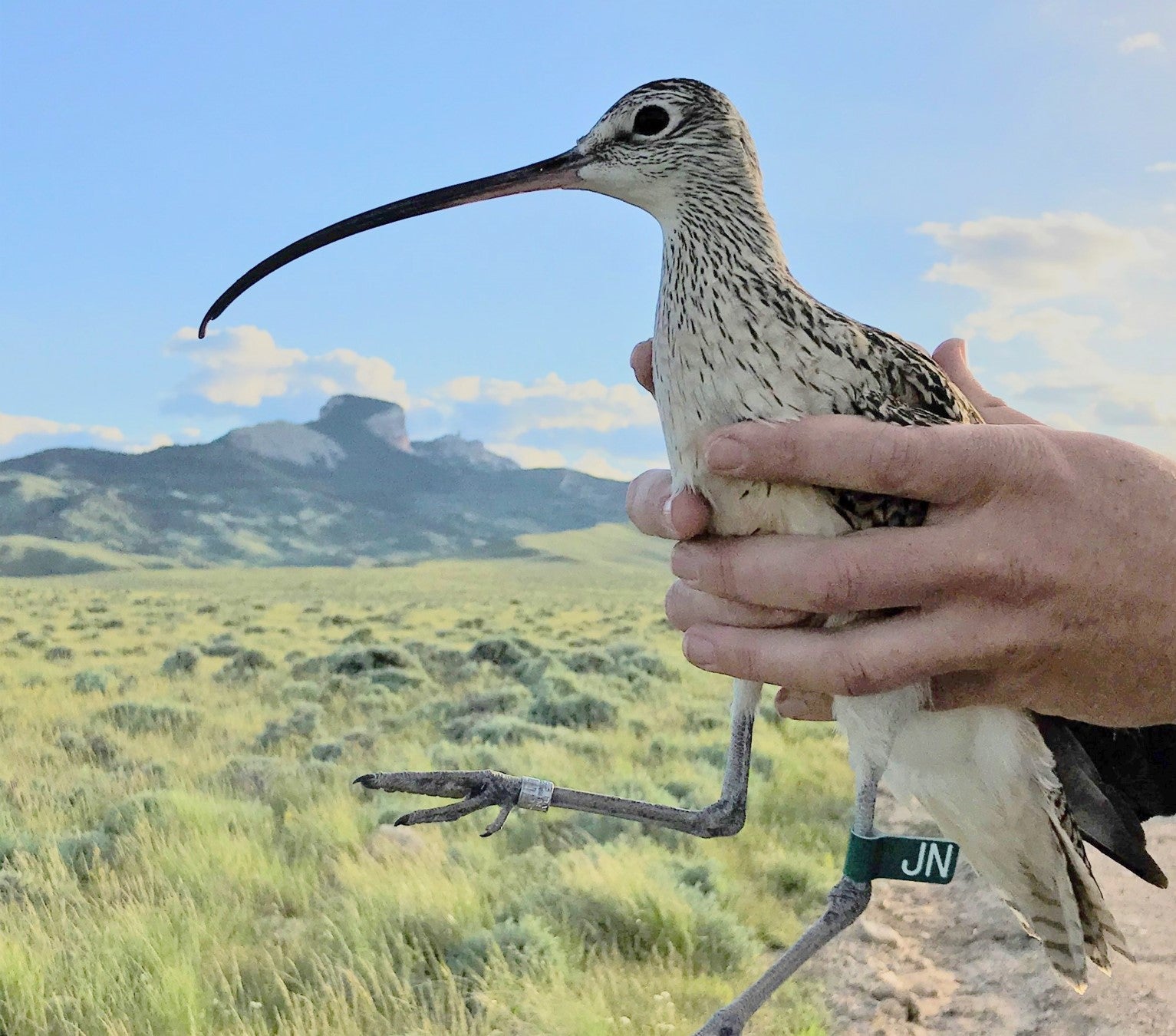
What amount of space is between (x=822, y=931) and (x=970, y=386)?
1.46 metres

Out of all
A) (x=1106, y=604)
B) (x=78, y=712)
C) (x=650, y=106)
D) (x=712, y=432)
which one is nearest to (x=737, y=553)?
(x=712, y=432)

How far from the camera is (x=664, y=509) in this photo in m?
2.10

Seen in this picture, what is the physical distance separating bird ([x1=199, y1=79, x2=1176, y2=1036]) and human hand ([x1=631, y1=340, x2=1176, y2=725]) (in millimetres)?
132

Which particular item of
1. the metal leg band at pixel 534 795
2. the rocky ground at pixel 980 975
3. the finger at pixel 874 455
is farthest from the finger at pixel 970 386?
the rocky ground at pixel 980 975

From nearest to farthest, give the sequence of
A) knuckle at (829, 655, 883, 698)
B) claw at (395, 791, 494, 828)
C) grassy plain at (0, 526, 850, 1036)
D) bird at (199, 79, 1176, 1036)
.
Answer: knuckle at (829, 655, 883, 698), bird at (199, 79, 1176, 1036), claw at (395, 791, 494, 828), grassy plain at (0, 526, 850, 1036)

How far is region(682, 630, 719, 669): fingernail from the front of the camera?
6.36ft

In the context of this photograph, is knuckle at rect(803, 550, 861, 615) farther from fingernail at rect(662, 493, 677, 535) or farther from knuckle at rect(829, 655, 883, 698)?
fingernail at rect(662, 493, 677, 535)

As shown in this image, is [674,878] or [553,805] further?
[674,878]

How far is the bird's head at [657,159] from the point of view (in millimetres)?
2182

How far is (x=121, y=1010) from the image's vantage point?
2.81 meters

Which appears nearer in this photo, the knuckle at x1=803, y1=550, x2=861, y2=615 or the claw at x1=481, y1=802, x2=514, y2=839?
the knuckle at x1=803, y1=550, x2=861, y2=615

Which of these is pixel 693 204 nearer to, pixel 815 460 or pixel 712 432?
pixel 712 432

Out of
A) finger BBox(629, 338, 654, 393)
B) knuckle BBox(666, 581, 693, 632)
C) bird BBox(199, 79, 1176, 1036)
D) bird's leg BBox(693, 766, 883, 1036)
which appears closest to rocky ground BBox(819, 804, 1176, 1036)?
bird BBox(199, 79, 1176, 1036)

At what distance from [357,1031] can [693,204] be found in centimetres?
272
